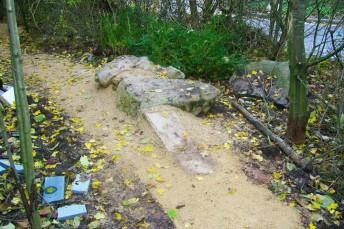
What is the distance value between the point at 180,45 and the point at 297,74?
2.44m

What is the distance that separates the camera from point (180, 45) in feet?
19.6

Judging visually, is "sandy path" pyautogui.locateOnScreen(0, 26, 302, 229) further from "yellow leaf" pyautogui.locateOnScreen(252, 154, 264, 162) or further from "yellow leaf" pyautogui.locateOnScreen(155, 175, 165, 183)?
"yellow leaf" pyautogui.locateOnScreen(252, 154, 264, 162)

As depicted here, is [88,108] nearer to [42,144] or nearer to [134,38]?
[42,144]

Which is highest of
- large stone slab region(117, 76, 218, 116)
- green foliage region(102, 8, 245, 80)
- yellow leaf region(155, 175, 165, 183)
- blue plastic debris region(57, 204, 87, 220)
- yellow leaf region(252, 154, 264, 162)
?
green foliage region(102, 8, 245, 80)

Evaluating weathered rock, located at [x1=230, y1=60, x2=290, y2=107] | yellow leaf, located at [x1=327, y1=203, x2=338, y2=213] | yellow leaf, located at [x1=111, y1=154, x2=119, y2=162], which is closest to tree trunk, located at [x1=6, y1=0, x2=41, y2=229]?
yellow leaf, located at [x1=111, y1=154, x2=119, y2=162]

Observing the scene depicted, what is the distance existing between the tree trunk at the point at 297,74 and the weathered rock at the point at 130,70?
1.78 m

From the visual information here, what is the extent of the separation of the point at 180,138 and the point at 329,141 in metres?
1.69

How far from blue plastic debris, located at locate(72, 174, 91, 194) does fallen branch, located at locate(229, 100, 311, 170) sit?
1957mm

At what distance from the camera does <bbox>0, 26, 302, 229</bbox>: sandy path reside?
3191mm

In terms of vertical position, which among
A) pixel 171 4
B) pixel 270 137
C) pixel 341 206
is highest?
pixel 171 4

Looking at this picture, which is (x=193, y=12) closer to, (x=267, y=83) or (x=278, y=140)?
(x=267, y=83)

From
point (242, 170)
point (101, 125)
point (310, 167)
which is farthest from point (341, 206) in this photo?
point (101, 125)

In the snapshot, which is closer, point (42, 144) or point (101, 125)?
point (42, 144)

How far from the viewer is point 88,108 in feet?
16.3
